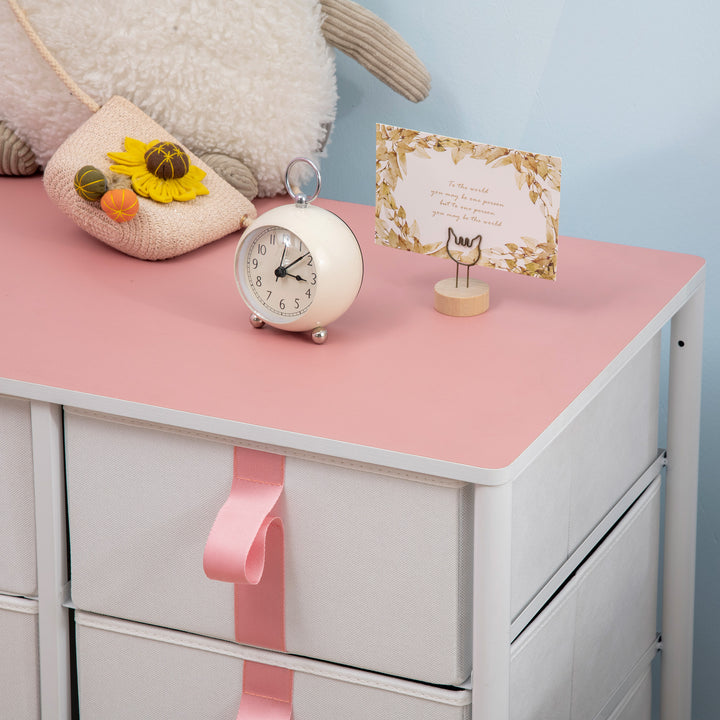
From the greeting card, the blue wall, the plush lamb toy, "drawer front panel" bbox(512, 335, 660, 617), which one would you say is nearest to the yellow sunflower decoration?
the plush lamb toy

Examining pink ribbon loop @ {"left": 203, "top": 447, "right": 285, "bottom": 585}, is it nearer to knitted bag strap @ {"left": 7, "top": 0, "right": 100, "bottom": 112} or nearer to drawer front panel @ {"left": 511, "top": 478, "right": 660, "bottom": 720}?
drawer front panel @ {"left": 511, "top": 478, "right": 660, "bottom": 720}

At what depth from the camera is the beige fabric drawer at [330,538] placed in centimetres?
77

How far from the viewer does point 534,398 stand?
82 centimetres

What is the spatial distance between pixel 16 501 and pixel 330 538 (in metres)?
0.27

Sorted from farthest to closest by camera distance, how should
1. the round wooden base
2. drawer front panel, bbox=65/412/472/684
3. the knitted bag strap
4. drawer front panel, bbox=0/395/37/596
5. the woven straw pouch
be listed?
the knitted bag strap < the woven straw pouch < the round wooden base < drawer front panel, bbox=0/395/37/596 < drawer front panel, bbox=65/412/472/684

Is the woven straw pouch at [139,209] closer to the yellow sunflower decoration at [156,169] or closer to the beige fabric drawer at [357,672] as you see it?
the yellow sunflower decoration at [156,169]

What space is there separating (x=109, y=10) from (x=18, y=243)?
0.89ft

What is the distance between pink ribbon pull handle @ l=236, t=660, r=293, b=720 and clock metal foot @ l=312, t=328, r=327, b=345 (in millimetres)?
264

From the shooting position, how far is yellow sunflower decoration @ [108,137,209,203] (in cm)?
108

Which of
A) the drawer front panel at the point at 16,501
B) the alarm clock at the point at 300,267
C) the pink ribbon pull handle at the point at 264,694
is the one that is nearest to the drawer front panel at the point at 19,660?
the drawer front panel at the point at 16,501

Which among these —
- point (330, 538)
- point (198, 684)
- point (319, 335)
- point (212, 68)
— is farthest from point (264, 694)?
point (212, 68)

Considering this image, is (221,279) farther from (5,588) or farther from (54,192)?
(5,588)

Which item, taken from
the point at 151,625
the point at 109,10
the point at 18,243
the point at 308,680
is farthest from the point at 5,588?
the point at 109,10

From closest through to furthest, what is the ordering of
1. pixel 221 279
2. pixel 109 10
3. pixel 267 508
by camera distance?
pixel 267 508
pixel 221 279
pixel 109 10
